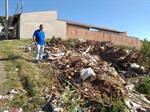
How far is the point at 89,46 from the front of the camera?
10.2 meters

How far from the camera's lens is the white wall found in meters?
17.9

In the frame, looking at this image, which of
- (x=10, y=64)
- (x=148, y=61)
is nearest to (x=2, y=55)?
(x=10, y=64)

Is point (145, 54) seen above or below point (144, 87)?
above

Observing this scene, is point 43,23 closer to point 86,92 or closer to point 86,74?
point 86,74

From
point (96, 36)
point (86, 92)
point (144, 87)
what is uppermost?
point (96, 36)

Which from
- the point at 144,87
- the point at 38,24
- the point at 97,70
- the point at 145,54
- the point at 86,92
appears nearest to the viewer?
the point at 86,92

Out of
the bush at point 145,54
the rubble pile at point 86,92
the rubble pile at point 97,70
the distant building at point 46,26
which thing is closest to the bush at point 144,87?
the rubble pile at point 86,92

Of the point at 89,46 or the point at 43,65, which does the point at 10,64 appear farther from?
the point at 89,46

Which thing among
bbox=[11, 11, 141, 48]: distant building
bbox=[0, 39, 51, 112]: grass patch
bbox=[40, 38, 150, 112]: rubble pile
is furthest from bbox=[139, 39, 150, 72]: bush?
bbox=[11, 11, 141, 48]: distant building

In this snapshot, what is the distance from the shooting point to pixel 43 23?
18.8 metres

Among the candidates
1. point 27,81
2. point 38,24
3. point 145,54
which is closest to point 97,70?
point 27,81

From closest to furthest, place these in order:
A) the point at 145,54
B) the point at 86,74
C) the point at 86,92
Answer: the point at 86,92
the point at 86,74
the point at 145,54

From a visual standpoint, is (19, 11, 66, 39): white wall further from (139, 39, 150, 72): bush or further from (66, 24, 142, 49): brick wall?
(139, 39, 150, 72): bush

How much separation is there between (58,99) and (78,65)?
2.04 metres
